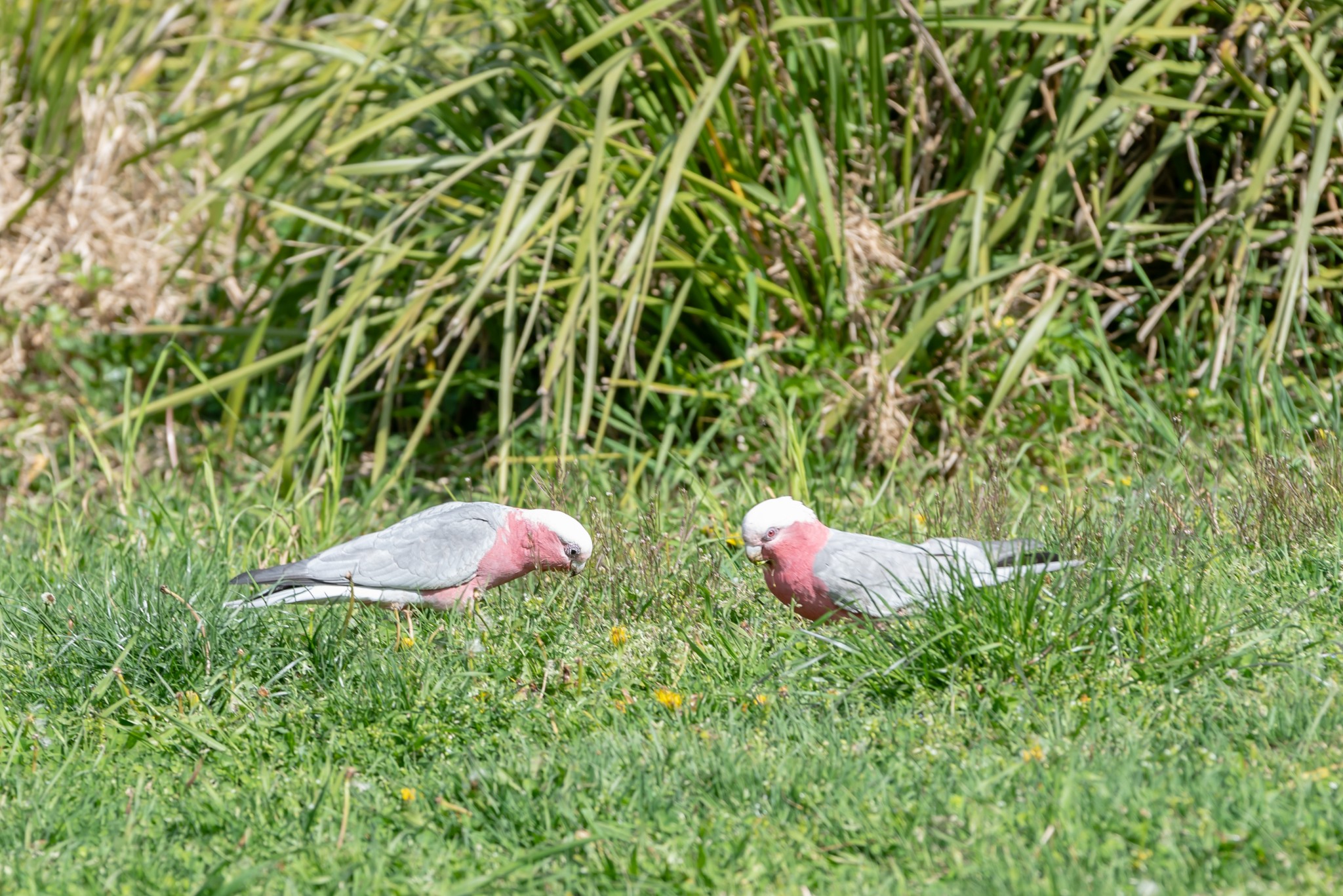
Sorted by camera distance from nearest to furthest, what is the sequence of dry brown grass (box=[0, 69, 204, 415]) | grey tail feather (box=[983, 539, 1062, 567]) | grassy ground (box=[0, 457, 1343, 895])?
grassy ground (box=[0, 457, 1343, 895])
grey tail feather (box=[983, 539, 1062, 567])
dry brown grass (box=[0, 69, 204, 415])

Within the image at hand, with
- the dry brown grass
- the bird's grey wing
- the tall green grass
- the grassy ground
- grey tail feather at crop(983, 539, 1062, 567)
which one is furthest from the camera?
the dry brown grass

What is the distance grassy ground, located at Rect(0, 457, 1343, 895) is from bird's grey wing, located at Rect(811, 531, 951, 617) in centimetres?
11

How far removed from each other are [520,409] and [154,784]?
2696mm

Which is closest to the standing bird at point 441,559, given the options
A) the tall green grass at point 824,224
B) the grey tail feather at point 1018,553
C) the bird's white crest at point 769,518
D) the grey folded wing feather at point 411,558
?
the grey folded wing feather at point 411,558

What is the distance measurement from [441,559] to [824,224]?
1.81 meters

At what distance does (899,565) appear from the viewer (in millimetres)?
2734

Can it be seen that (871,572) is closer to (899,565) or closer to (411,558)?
(899,565)

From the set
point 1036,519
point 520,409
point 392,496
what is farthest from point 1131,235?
point 392,496

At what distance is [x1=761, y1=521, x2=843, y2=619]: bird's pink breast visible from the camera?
2764mm

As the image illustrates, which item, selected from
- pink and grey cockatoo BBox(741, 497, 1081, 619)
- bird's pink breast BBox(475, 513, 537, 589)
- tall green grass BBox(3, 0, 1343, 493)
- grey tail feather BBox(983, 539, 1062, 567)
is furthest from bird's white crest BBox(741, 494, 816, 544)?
tall green grass BBox(3, 0, 1343, 493)

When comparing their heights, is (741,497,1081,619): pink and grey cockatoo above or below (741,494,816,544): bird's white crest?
below

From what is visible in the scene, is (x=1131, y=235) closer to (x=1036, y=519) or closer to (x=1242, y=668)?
(x=1036, y=519)

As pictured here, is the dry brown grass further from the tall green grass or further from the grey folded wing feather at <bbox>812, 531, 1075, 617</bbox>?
the grey folded wing feather at <bbox>812, 531, 1075, 617</bbox>

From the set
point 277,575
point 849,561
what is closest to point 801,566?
point 849,561
